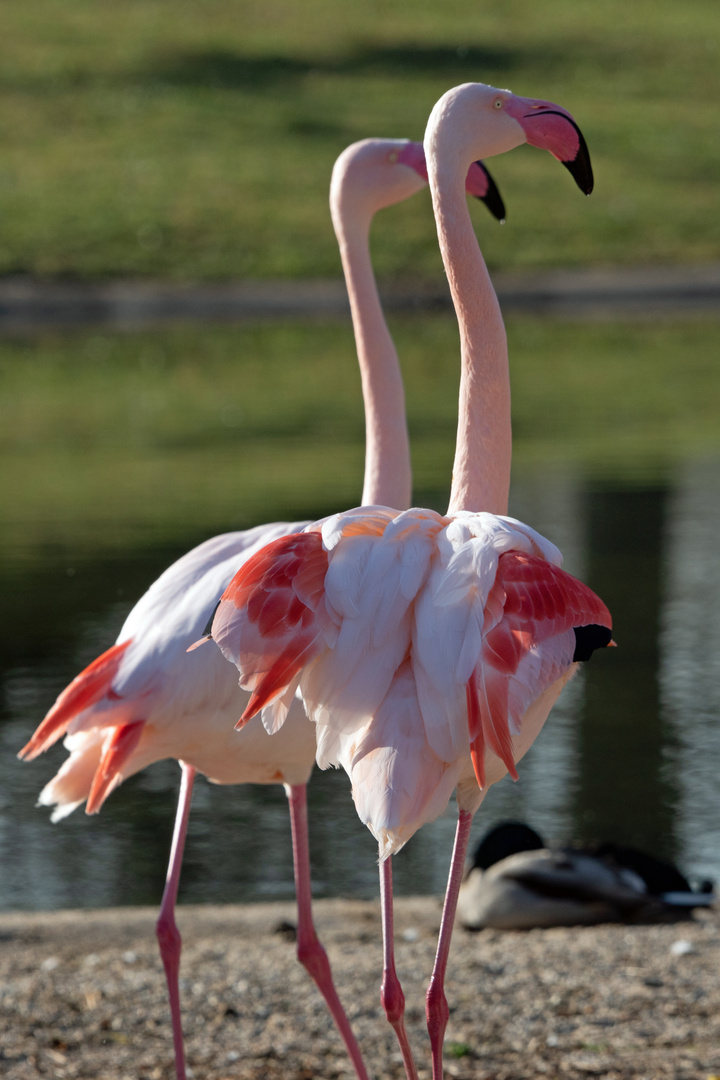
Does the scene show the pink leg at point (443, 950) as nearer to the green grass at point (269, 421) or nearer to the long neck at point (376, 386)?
the long neck at point (376, 386)

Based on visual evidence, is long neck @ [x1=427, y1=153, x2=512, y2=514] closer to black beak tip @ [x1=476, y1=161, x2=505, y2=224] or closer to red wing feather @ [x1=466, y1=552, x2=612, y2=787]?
red wing feather @ [x1=466, y1=552, x2=612, y2=787]

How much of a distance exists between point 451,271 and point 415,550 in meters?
0.85

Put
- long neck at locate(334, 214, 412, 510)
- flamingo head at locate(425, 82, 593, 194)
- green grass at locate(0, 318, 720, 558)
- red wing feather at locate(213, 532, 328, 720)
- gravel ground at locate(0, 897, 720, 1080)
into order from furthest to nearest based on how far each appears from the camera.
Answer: green grass at locate(0, 318, 720, 558)
long neck at locate(334, 214, 412, 510)
gravel ground at locate(0, 897, 720, 1080)
flamingo head at locate(425, 82, 593, 194)
red wing feather at locate(213, 532, 328, 720)

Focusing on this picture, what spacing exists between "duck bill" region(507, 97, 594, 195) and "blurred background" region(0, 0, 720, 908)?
118 inches

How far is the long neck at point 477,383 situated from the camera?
11.6 feet

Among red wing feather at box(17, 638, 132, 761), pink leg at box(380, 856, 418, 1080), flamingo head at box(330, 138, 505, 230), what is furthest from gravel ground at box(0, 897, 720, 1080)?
flamingo head at box(330, 138, 505, 230)

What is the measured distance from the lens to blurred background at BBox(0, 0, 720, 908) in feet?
21.1

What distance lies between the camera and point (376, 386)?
450cm

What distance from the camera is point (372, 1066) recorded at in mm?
4152

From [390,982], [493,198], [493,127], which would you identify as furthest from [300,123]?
[390,982]

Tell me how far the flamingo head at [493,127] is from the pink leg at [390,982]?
1572 millimetres

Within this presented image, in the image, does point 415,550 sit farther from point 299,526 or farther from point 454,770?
point 299,526

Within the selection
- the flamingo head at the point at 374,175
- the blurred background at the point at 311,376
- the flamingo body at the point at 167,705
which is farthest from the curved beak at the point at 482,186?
the blurred background at the point at 311,376

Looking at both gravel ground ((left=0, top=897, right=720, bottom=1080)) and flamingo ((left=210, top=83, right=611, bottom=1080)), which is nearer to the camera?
flamingo ((left=210, top=83, right=611, bottom=1080))
